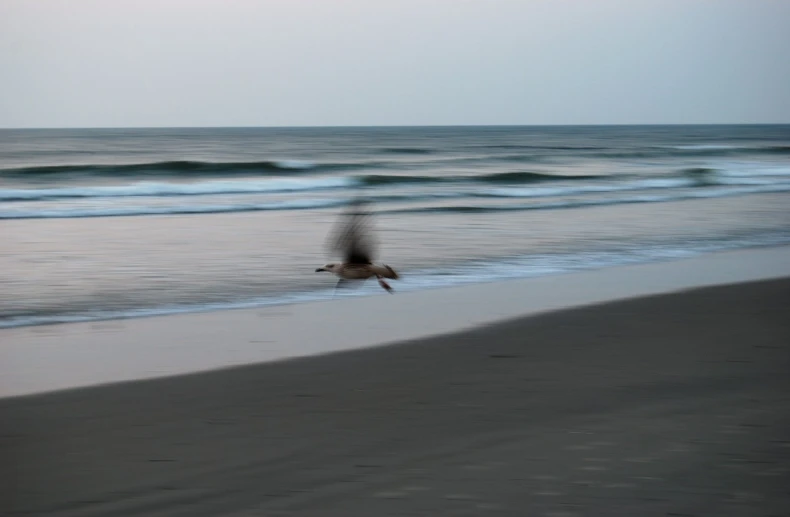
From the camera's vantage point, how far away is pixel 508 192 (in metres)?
20.0

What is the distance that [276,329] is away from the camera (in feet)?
20.4

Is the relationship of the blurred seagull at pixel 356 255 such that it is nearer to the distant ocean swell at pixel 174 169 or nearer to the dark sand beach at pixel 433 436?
the dark sand beach at pixel 433 436

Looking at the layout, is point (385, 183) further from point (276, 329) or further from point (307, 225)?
point (276, 329)

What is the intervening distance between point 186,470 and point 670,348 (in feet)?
10.4

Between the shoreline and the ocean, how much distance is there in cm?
39

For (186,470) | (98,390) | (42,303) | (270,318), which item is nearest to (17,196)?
(42,303)

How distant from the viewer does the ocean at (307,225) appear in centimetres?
787

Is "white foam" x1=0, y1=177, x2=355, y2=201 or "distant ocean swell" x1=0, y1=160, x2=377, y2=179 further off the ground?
"distant ocean swell" x1=0, y1=160, x2=377, y2=179

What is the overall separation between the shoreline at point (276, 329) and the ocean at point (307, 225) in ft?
1.28

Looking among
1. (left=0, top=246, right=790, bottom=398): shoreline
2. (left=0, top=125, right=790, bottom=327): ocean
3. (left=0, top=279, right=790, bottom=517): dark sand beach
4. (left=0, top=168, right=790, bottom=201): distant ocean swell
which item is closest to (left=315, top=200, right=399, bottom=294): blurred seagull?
(left=0, top=279, right=790, bottom=517): dark sand beach

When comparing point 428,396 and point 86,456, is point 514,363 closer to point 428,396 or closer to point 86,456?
point 428,396

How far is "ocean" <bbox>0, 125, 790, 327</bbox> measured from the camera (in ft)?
25.8

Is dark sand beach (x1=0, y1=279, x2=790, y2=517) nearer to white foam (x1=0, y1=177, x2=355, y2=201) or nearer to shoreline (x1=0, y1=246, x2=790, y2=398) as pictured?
shoreline (x1=0, y1=246, x2=790, y2=398)

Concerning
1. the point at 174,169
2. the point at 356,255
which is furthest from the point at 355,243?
the point at 174,169
